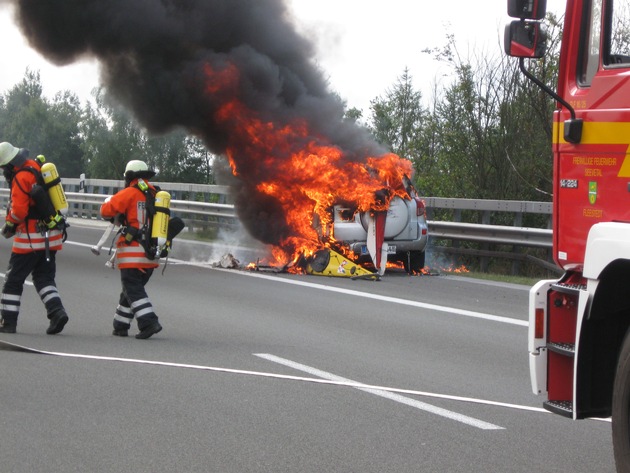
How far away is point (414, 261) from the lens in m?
16.6

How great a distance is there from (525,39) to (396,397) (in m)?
3.25

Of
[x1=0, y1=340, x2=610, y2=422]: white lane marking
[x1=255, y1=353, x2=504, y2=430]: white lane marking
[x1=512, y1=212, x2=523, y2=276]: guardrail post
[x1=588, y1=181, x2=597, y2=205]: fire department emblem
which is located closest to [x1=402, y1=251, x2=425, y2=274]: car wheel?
[x1=512, y1=212, x2=523, y2=276]: guardrail post

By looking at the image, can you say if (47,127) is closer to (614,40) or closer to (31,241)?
(31,241)

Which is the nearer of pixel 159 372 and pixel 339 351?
pixel 159 372

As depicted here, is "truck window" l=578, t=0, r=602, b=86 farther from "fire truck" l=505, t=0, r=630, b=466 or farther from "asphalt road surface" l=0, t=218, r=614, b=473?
"asphalt road surface" l=0, t=218, r=614, b=473

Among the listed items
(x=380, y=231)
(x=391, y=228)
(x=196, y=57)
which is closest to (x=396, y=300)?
(x=380, y=231)

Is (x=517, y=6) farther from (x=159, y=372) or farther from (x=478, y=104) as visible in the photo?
(x=478, y=104)

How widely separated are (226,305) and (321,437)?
6.50 metres

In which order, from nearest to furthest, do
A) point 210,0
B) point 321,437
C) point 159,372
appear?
point 321,437, point 159,372, point 210,0

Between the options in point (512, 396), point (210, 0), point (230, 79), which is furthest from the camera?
point (210, 0)

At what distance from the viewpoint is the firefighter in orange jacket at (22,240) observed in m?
9.66

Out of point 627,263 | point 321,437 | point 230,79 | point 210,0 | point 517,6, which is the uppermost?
point 210,0

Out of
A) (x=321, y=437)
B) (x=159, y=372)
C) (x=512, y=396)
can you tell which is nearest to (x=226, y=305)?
(x=159, y=372)

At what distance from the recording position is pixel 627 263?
436 cm
